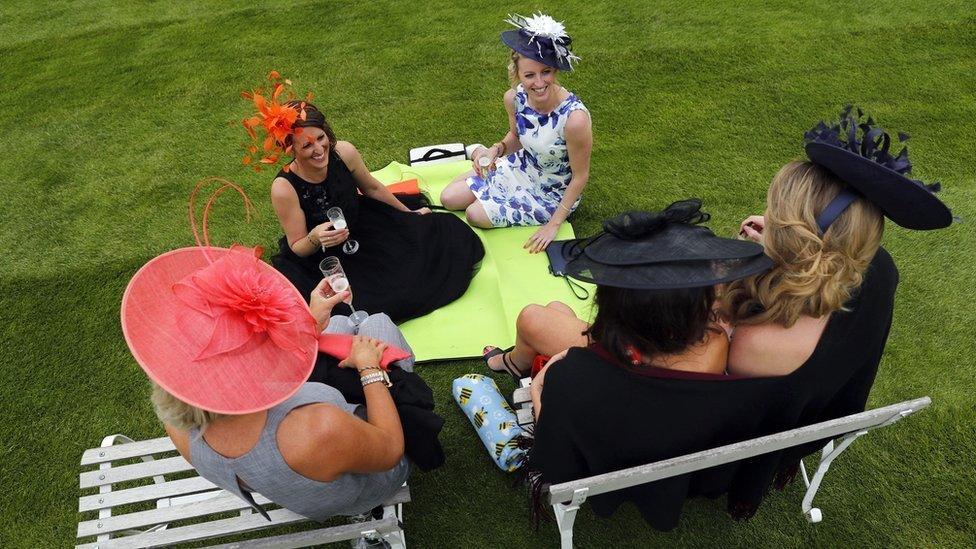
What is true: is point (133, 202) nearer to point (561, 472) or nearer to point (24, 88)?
point (24, 88)

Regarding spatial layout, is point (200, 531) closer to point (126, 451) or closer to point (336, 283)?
point (126, 451)

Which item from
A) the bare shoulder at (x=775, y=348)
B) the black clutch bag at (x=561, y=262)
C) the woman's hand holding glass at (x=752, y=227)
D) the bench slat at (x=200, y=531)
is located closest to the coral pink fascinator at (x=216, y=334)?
the bench slat at (x=200, y=531)

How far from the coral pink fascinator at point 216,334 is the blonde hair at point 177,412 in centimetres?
15

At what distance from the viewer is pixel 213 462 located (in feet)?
7.38

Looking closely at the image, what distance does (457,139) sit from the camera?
5773 mm

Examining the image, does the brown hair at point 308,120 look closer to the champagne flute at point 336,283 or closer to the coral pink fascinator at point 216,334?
the champagne flute at point 336,283

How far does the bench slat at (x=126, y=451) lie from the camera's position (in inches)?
119

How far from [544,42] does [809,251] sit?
227 cm

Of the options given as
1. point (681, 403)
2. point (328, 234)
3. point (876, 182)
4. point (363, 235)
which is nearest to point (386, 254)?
point (363, 235)

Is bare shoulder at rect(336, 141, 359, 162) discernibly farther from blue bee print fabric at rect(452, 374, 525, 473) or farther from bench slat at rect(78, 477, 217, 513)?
bench slat at rect(78, 477, 217, 513)

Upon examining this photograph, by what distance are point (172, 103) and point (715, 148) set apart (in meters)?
5.27

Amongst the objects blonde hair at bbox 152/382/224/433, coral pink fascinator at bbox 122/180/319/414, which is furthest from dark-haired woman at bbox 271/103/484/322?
blonde hair at bbox 152/382/224/433

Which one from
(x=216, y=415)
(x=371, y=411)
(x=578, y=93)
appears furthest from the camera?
(x=578, y=93)

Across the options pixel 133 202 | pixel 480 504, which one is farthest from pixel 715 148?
pixel 133 202
